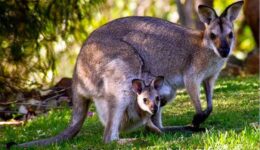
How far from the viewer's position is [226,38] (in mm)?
7504

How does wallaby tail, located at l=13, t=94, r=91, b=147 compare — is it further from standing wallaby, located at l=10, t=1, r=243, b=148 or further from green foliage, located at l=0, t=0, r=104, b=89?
green foliage, located at l=0, t=0, r=104, b=89

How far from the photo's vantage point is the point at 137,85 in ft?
23.0

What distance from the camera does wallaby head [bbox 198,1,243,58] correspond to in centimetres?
748

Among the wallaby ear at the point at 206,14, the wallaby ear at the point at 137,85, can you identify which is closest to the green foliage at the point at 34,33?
the wallaby ear at the point at 206,14

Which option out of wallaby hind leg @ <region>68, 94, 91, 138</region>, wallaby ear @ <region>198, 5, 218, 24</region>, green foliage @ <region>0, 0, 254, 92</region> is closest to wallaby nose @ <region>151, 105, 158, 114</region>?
wallaby hind leg @ <region>68, 94, 91, 138</region>

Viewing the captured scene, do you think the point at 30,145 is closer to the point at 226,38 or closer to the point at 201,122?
the point at 201,122

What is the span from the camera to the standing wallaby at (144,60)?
7121 mm

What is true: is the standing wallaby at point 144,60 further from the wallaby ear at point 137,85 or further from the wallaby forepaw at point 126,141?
the wallaby forepaw at point 126,141

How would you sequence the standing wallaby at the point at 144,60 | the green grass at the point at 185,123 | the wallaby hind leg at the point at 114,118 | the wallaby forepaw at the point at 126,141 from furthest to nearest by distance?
1. the standing wallaby at the point at 144,60
2. the wallaby hind leg at the point at 114,118
3. the wallaby forepaw at the point at 126,141
4. the green grass at the point at 185,123

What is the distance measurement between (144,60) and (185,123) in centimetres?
106

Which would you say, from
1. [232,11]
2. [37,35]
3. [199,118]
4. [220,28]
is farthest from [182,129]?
[37,35]

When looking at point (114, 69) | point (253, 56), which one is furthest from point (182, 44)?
point (253, 56)

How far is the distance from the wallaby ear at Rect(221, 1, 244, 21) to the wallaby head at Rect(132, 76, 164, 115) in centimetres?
120

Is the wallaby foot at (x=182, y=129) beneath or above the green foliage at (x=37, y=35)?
beneath
